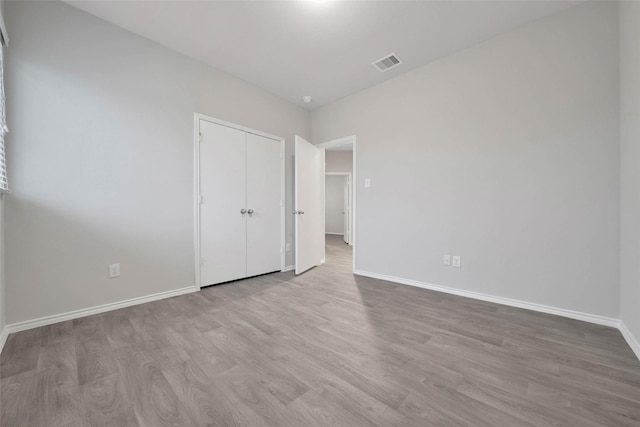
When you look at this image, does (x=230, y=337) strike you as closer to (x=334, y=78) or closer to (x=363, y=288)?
(x=363, y=288)

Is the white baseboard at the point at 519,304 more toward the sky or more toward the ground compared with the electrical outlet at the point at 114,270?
more toward the ground

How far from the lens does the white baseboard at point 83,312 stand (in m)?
1.82

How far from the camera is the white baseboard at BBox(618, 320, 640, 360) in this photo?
1.54 metres

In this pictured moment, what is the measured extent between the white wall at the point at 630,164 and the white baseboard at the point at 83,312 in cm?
378

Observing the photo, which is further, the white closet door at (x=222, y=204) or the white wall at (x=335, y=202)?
the white wall at (x=335, y=202)

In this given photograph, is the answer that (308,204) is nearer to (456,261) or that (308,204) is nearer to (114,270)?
(456,261)

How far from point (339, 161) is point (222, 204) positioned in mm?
4834

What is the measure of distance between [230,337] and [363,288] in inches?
64.0

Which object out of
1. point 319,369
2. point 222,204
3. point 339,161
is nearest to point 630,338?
point 319,369

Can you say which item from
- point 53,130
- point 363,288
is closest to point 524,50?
point 363,288

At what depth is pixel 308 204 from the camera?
3.75 meters

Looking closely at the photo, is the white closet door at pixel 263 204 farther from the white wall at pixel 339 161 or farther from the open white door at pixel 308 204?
the white wall at pixel 339 161

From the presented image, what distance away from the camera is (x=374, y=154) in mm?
3357

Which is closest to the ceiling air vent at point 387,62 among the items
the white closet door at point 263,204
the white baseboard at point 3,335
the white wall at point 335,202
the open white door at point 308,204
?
the open white door at point 308,204
